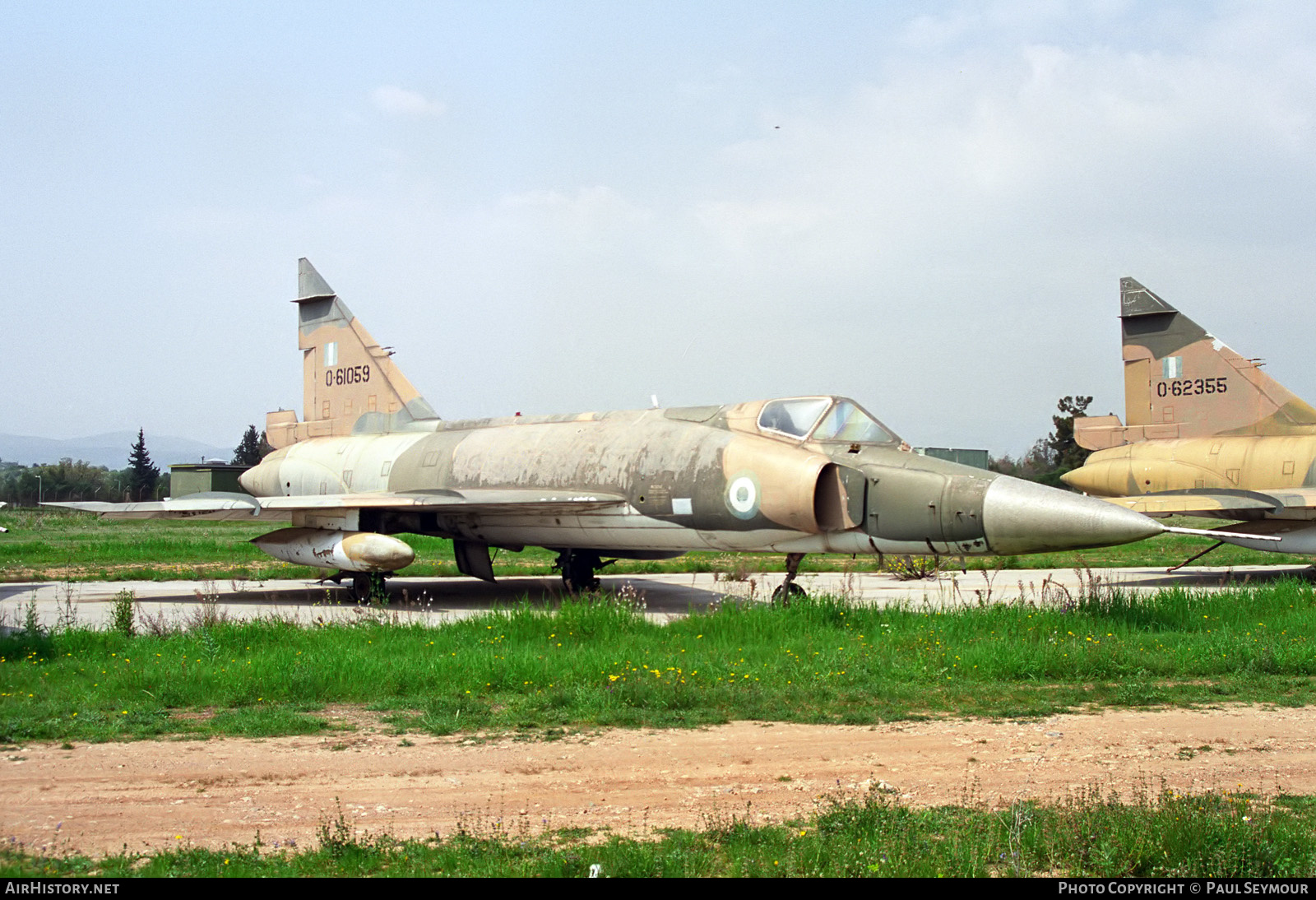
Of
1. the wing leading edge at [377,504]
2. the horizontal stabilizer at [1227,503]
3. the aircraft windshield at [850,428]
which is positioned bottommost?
the horizontal stabilizer at [1227,503]

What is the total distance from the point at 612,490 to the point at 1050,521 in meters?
5.88

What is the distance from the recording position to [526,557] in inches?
1088

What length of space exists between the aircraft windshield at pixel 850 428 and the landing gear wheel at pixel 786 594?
74.9 inches

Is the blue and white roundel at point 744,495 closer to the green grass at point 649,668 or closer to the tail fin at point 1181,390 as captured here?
the green grass at point 649,668

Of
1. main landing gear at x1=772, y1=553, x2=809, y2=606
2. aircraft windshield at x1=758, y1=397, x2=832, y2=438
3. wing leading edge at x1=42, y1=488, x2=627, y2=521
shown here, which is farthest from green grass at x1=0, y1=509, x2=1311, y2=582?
aircraft windshield at x1=758, y1=397, x2=832, y2=438

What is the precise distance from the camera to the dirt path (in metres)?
5.11

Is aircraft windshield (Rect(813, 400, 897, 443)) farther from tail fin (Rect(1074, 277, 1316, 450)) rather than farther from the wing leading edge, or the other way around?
tail fin (Rect(1074, 277, 1316, 450))

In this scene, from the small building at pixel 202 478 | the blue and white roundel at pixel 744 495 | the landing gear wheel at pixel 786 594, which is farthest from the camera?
the small building at pixel 202 478

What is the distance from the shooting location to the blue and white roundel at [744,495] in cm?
1333

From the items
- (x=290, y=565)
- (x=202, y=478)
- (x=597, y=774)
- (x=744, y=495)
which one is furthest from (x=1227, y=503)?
(x=202, y=478)

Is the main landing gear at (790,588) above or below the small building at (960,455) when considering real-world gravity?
below

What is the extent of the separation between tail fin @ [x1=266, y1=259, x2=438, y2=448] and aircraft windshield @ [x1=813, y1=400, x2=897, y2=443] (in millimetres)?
8360

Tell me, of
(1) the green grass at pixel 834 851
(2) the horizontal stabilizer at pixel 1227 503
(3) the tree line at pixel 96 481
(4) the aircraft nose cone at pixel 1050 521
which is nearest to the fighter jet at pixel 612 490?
(4) the aircraft nose cone at pixel 1050 521

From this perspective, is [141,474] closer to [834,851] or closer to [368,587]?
[368,587]
